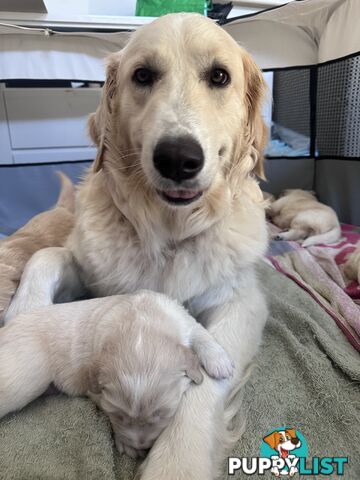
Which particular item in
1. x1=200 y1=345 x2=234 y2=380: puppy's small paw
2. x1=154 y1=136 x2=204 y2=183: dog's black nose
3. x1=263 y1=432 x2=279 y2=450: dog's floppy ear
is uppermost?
x1=154 y1=136 x2=204 y2=183: dog's black nose

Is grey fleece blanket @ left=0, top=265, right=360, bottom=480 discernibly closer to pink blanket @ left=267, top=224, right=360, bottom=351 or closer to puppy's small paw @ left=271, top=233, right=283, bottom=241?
pink blanket @ left=267, top=224, right=360, bottom=351

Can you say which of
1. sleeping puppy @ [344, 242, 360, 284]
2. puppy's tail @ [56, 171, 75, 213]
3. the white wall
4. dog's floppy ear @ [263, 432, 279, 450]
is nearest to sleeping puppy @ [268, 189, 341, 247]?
sleeping puppy @ [344, 242, 360, 284]

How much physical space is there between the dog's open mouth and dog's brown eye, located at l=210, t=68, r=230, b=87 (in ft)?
1.20

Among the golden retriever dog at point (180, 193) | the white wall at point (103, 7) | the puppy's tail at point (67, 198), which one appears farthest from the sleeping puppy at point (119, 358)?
the white wall at point (103, 7)

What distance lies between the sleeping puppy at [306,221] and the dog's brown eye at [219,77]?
4.20 ft

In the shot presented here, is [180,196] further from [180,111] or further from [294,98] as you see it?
[294,98]

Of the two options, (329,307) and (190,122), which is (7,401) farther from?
(329,307)

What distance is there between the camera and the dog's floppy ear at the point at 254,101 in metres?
1.43

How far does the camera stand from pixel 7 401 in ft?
3.16

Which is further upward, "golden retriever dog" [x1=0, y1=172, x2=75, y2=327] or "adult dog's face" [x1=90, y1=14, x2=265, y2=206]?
"adult dog's face" [x1=90, y1=14, x2=265, y2=206]

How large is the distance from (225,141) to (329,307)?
79cm

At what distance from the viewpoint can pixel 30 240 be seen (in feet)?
5.38

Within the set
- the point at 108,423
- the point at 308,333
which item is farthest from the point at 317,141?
the point at 108,423

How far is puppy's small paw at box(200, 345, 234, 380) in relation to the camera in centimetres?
105
